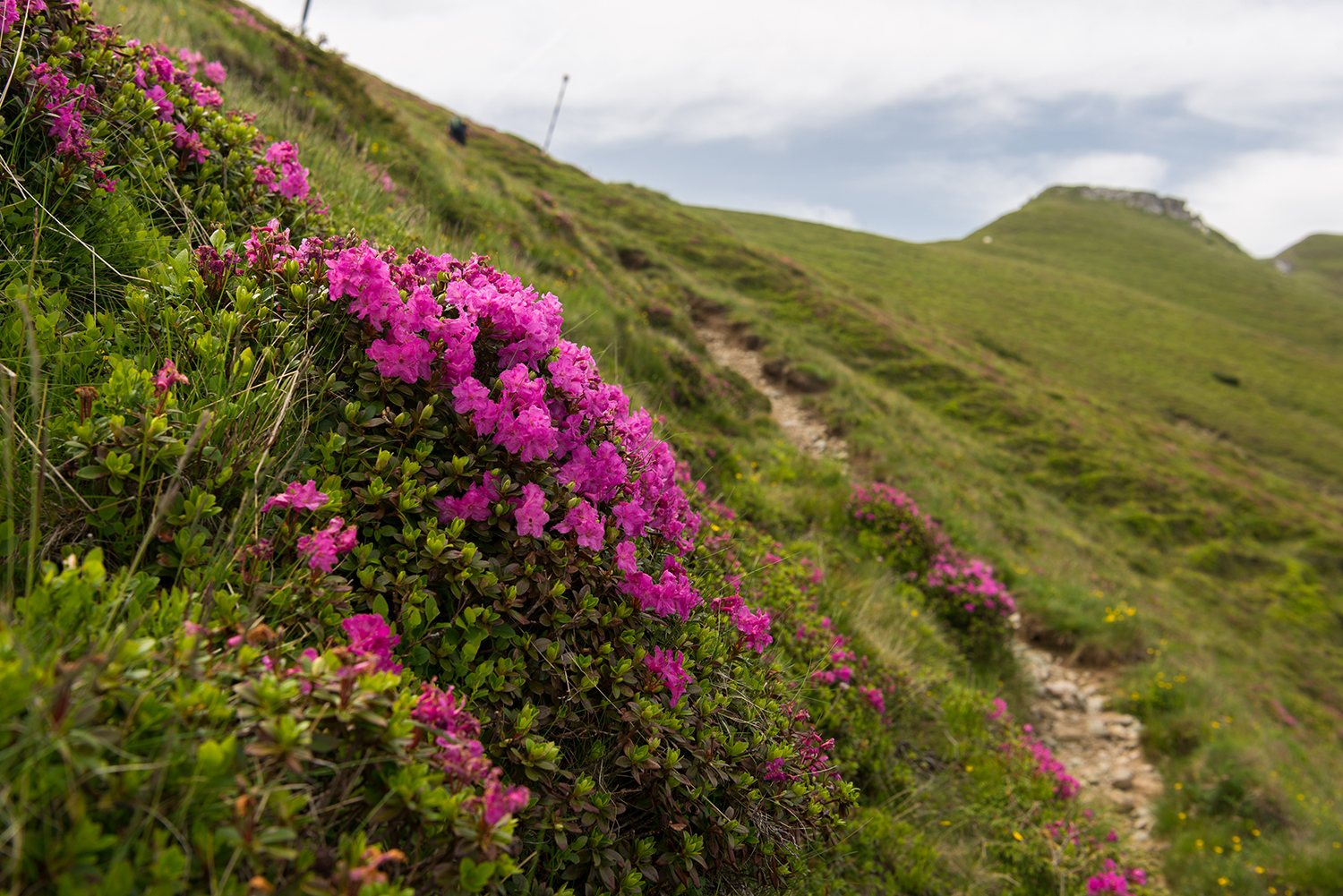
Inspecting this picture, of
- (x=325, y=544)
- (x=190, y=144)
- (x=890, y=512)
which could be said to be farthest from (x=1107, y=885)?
(x=190, y=144)

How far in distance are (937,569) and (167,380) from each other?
30.4ft

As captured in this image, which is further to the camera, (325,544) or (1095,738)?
(1095,738)

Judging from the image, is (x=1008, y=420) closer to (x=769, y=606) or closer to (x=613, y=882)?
(x=769, y=606)

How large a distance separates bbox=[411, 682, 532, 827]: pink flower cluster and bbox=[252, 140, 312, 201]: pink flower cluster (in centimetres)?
355

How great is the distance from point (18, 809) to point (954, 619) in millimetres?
9588

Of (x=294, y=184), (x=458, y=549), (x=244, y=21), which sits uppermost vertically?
(x=244, y=21)

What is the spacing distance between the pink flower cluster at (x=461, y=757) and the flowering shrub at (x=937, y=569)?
7936 mm

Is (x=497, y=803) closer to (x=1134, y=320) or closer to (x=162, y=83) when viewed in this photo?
(x=162, y=83)

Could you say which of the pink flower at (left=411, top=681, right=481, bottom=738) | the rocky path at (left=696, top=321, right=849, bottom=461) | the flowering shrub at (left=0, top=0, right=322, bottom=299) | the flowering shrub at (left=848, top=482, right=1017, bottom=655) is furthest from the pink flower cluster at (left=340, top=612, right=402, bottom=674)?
the rocky path at (left=696, top=321, right=849, bottom=461)

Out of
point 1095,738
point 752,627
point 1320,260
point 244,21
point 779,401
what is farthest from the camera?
point 1320,260

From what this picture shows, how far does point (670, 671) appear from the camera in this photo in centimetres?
259

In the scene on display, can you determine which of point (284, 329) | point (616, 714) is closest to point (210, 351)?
point (284, 329)

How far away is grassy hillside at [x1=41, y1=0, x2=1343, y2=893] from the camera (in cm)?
721

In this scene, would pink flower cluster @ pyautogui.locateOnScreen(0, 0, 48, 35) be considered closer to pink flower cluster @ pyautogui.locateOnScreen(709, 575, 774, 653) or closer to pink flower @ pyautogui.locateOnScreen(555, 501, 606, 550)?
pink flower @ pyautogui.locateOnScreen(555, 501, 606, 550)
